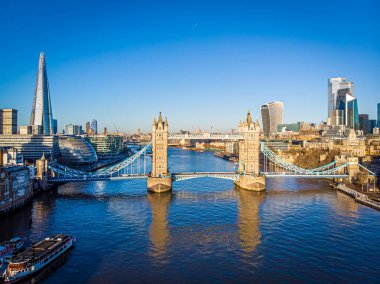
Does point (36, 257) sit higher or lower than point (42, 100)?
lower

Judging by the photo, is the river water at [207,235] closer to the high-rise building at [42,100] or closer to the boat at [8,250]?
the boat at [8,250]

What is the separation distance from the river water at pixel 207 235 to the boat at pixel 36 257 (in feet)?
3.27

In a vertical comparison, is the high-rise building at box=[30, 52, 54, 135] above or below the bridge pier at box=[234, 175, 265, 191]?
above

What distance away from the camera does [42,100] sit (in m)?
128

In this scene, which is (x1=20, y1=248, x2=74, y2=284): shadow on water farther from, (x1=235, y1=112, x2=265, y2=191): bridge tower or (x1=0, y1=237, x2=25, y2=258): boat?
(x1=235, y1=112, x2=265, y2=191): bridge tower

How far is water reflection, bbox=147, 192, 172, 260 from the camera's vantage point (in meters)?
34.2

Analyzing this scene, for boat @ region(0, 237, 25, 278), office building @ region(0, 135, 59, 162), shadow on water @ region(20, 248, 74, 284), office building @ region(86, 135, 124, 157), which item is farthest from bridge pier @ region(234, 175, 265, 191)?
office building @ region(86, 135, 124, 157)

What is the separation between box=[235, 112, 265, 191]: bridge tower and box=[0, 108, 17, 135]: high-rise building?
315ft

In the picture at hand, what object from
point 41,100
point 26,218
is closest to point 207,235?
point 26,218

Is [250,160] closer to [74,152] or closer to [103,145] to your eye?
[74,152]

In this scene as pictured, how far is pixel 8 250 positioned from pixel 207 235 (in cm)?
1888

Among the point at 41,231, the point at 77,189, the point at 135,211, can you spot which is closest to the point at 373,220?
the point at 135,211

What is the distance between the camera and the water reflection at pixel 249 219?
35625 millimetres

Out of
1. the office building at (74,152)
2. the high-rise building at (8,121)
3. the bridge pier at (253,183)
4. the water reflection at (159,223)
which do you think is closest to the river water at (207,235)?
the water reflection at (159,223)
